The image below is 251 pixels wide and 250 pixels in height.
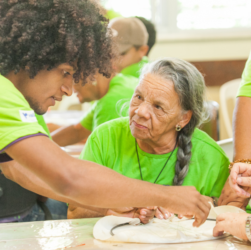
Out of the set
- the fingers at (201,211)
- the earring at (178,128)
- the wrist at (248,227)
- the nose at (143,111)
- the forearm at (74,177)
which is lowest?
the wrist at (248,227)

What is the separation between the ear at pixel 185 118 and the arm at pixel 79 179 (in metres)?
0.60

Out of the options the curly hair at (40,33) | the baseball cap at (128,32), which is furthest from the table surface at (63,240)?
the baseball cap at (128,32)

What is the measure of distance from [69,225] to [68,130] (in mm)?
1151

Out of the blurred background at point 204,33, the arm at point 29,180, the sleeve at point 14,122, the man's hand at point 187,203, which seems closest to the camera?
the sleeve at point 14,122

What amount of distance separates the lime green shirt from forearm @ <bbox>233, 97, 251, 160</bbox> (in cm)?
7

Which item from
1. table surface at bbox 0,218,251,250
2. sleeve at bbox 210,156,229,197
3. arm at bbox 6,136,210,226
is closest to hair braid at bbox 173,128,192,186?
sleeve at bbox 210,156,229,197

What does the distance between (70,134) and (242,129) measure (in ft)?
3.76

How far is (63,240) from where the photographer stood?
102 centimetres

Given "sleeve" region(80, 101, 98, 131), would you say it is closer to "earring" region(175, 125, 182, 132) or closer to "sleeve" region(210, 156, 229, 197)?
"earring" region(175, 125, 182, 132)

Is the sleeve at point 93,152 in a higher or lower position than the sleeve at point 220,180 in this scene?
higher

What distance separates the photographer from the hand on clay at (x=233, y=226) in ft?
3.33

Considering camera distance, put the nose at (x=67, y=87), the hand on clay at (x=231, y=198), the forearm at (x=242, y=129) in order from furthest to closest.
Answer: the forearm at (x=242, y=129), the hand on clay at (x=231, y=198), the nose at (x=67, y=87)

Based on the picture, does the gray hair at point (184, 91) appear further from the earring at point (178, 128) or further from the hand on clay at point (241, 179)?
the hand on clay at point (241, 179)

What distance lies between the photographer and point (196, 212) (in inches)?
39.2
